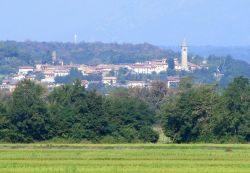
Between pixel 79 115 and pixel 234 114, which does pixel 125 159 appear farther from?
pixel 79 115

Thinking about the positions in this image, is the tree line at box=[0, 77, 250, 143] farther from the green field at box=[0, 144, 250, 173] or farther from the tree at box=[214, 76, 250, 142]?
the green field at box=[0, 144, 250, 173]

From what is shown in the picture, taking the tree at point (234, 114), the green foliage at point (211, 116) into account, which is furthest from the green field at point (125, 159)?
the green foliage at point (211, 116)

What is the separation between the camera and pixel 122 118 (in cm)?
6538

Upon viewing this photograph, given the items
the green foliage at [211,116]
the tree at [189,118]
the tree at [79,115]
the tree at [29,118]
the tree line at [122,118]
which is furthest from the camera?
the tree at [189,118]

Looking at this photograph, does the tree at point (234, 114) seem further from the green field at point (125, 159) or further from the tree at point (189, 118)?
the green field at point (125, 159)

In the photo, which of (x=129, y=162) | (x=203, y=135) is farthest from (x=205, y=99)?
(x=129, y=162)

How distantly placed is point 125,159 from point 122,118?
69.5 ft

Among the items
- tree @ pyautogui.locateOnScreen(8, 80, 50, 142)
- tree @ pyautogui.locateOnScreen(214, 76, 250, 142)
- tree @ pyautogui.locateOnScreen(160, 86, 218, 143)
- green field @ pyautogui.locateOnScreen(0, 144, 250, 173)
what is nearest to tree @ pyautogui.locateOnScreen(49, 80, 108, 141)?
tree @ pyautogui.locateOnScreen(8, 80, 50, 142)

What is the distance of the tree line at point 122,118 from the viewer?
61844 millimetres

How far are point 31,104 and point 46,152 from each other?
15.7m

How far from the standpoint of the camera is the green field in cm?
3888

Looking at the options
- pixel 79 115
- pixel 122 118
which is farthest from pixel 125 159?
pixel 122 118

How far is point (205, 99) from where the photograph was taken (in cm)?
6475

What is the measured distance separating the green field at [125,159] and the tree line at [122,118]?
7.82 m
